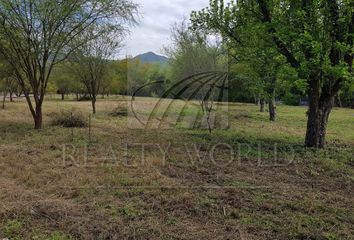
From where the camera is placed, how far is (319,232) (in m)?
4.38

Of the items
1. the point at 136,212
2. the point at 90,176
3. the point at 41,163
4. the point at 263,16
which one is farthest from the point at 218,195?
the point at 263,16

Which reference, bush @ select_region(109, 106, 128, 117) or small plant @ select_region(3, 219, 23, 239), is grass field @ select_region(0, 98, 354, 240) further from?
bush @ select_region(109, 106, 128, 117)

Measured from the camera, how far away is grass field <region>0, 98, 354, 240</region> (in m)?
4.39

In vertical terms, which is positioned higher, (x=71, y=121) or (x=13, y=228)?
(x=71, y=121)

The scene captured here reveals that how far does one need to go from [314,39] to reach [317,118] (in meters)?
2.53

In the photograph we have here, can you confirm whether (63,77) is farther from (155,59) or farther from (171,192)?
(171,192)

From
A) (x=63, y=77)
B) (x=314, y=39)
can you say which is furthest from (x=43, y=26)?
(x=63, y=77)

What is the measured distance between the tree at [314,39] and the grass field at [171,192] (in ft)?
5.91

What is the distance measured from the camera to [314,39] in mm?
9727

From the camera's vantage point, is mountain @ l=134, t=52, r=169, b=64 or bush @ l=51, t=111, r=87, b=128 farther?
mountain @ l=134, t=52, r=169, b=64

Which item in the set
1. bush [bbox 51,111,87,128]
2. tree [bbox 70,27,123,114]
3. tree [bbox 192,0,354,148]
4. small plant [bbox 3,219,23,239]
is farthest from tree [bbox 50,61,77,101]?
small plant [bbox 3,219,23,239]

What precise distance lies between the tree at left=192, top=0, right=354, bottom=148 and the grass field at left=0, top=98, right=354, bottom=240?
1.80m

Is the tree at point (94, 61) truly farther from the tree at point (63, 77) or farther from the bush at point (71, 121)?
the bush at point (71, 121)

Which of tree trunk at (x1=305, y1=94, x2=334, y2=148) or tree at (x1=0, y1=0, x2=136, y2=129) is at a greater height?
tree at (x1=0, y1=0, x2=136, y2=129)
